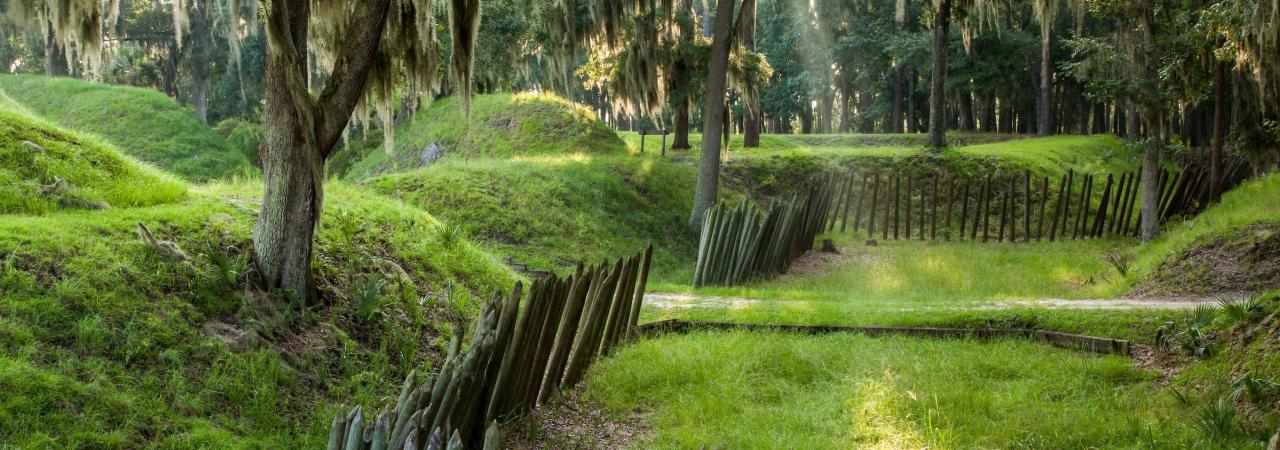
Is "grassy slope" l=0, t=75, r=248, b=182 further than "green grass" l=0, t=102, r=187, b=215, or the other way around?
"grassy slope" l=0, t=75, r=248, b=182

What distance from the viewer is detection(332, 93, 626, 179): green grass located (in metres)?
23.5

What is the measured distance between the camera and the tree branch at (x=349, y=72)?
707 centimetres

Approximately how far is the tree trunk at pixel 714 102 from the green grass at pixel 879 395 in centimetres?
959

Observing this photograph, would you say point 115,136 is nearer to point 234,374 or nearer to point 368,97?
point 368,97

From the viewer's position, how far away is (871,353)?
24.8 ft

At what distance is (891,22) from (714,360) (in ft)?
116

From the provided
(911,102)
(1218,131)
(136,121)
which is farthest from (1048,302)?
(911,102)

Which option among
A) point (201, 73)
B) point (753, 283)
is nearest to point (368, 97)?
point (753, 283)

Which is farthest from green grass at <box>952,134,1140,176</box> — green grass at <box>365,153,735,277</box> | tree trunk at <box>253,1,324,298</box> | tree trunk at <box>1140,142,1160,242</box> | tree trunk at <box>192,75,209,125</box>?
tree trunk at <box>192,75,209,125</box>

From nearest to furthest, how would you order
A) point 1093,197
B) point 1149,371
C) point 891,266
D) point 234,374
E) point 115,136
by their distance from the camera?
point 234,374 → point 1149,371 → point 891,266 → point 1093,197 → point 115,136

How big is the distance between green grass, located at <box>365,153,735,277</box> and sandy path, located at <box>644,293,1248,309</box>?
3.46 metres

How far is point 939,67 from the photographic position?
79.5 feet

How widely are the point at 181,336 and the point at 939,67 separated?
22.1 metres

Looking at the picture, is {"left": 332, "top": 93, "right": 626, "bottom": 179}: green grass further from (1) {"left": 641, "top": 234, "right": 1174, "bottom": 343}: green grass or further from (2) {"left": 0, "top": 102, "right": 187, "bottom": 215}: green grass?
(2) {"left": 0, "top": 102, "right": 187, "bottom": 215}: green grass
